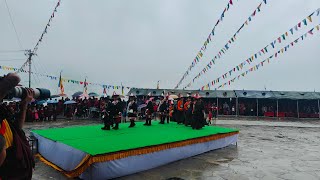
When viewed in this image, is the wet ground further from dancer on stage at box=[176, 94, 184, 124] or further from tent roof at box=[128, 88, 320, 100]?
tent roof at box=[128, 88, 320, 100]

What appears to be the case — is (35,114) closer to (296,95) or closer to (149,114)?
(149,114)

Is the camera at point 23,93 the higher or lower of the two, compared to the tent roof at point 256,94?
lower

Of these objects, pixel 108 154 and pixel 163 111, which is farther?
pixel 163 111

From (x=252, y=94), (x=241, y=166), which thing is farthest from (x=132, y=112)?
(x=252, y=94)

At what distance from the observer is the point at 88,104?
2241 centimetres

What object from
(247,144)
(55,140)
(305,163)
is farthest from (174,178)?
(247,144)

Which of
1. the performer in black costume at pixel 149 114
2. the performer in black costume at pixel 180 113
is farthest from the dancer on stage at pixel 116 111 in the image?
the performer in black costume at pixel 180 113

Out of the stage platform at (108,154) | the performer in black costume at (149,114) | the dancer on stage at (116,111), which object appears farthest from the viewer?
the performer in black costume at (149,114)

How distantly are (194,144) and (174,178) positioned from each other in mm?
2342

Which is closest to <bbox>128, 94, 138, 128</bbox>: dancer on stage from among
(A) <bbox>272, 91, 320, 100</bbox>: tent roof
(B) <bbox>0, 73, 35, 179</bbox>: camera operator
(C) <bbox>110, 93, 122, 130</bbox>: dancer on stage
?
(C) <bbox>110, 93, 122, 130</bbox>: dancer on stage

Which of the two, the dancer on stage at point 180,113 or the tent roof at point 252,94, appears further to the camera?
the tent roof at point 252,94

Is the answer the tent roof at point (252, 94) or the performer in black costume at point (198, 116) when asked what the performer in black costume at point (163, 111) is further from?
the tent roof at point (252, 94)

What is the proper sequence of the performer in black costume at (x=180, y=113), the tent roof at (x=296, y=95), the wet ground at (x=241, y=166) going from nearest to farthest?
the wet ground at (x=241, y=166), the performer in black costume at (x=180, y=113), the tent roof at (x=296, y=95)

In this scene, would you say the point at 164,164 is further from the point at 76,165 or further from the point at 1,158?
the point at 1,158
